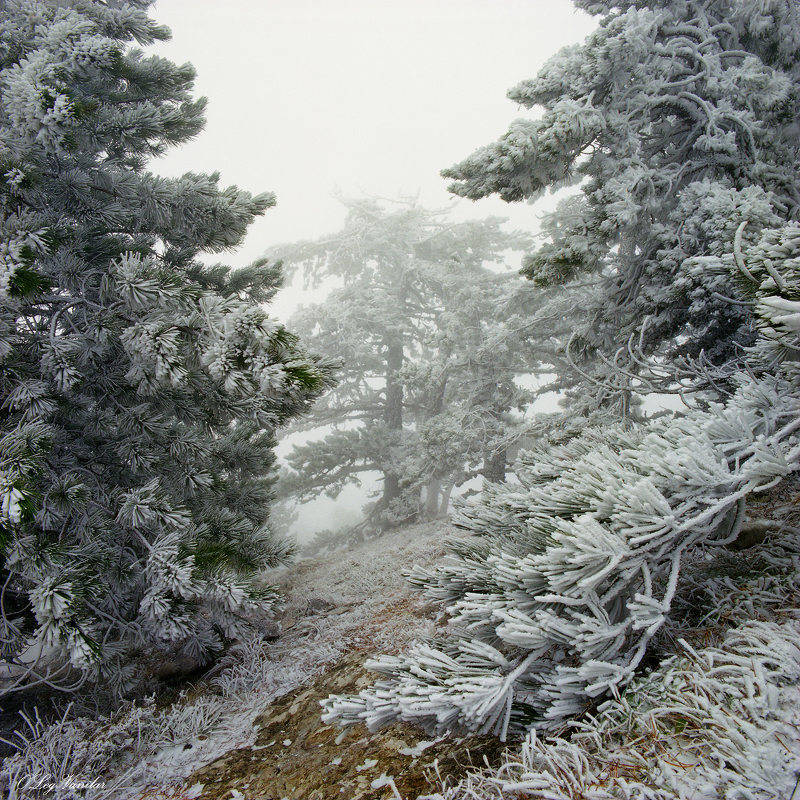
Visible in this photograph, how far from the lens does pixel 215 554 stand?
4023 mm

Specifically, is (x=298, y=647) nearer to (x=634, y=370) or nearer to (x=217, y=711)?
(x=217, y=711)

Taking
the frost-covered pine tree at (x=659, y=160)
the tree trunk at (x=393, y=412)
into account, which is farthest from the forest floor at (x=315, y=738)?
the tree trunk at (x=393, y=412)

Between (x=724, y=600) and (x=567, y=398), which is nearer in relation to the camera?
(x=724, y=600)

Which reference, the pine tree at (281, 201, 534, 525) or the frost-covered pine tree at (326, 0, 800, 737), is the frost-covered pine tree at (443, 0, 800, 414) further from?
the pine tree at (281, 201, 534, 525)

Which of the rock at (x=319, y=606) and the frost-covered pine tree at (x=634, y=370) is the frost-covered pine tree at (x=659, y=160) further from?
the rock at (x=319, y=606)

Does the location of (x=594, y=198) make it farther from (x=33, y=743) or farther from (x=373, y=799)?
(x=33, y=743)

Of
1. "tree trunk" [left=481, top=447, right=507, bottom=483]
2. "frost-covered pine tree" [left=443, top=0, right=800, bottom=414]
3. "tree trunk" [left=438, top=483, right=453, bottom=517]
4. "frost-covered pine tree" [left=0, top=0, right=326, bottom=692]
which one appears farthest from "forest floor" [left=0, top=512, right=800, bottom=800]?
"tree trunk" [left=438, top=483, right=453, bottom=517]

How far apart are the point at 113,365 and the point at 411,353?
530 inches

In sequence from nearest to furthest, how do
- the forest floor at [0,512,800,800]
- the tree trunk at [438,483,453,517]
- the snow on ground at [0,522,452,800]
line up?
the forest floor at [0,512,800,800], the snow on ground at [0,522,452,800], the tree trunk at [438,483,453,517]

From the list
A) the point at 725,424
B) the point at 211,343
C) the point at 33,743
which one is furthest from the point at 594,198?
the point at 33,743

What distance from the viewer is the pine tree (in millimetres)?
11648

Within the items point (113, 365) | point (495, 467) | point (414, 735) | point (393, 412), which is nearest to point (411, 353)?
point (393, 412)

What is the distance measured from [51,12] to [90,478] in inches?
199

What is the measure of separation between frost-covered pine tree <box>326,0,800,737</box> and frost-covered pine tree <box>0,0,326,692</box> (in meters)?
1.90
